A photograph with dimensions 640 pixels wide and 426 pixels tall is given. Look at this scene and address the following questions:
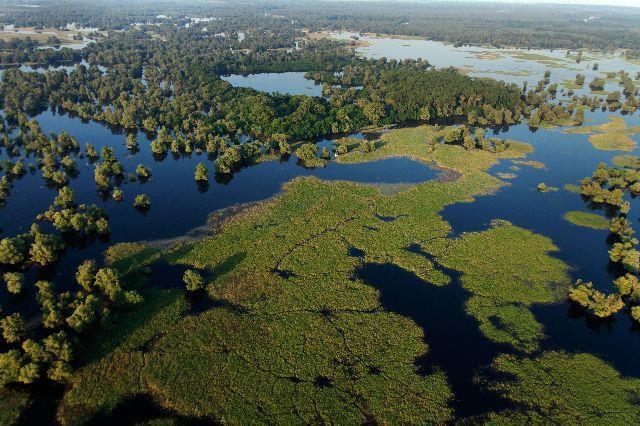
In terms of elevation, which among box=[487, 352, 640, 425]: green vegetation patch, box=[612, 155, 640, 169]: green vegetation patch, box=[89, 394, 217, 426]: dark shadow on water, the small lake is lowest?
box=[89, 394, 217, 426]: dark shadow on water

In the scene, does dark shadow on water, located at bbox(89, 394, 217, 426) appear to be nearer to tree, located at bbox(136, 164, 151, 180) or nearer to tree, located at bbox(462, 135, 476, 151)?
tree, located at bbox(136, 164, 151, 180)

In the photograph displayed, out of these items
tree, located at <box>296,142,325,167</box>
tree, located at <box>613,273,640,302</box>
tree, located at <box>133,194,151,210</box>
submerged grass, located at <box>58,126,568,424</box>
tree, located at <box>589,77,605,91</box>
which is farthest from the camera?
tree, located at <box>589,77,605,91</box>

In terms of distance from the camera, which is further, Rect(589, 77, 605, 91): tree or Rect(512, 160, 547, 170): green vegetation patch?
Rect(589, 77, 605, 91): tree

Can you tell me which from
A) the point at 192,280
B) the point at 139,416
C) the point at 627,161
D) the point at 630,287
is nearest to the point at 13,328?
the point at 139,416

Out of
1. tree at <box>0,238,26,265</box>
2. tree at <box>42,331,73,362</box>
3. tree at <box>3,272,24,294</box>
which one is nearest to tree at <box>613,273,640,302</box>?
tree at <box>42,331,73,362</box>

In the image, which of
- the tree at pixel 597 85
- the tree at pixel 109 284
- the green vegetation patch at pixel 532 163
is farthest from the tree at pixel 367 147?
the tree at pixel 597 85
